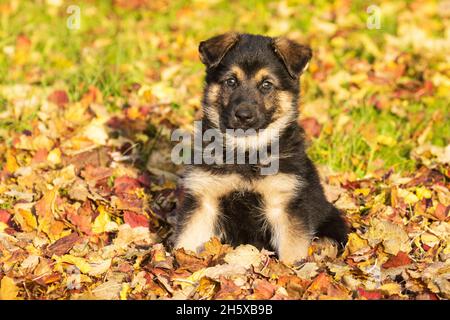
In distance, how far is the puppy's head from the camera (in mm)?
4797

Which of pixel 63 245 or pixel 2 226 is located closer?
pixel 63 245

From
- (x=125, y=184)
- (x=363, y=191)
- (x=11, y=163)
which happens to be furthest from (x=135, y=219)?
(x=363, y=191)

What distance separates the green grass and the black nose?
5.79 ft

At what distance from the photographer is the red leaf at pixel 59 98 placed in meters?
7.02

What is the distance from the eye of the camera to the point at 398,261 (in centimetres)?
455

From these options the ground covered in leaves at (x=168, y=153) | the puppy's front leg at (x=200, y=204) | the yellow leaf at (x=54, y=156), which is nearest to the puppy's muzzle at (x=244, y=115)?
the puppy's front leg at (x=200, y=204)

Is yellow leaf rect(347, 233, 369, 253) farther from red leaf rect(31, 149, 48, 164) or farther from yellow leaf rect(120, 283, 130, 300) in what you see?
red leaf rect(31, 149, 48, 164)

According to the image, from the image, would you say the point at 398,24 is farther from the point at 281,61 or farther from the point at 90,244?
the point at 90,244

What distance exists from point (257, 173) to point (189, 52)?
4.05 metres

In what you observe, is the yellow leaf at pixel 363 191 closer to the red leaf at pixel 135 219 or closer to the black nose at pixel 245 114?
the black nose at pixel 245 114

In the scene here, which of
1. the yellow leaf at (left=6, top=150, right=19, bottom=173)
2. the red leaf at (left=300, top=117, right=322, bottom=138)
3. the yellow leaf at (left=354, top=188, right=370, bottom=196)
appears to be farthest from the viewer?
the red leaf at (left=300, top=117, right=322, bottom=138)

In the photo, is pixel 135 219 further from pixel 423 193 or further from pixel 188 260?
pixel 423 193

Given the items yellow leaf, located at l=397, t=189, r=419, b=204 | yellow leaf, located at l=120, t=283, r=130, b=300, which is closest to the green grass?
yellow leaf, located at l=397, t=189, r=419, b=204
